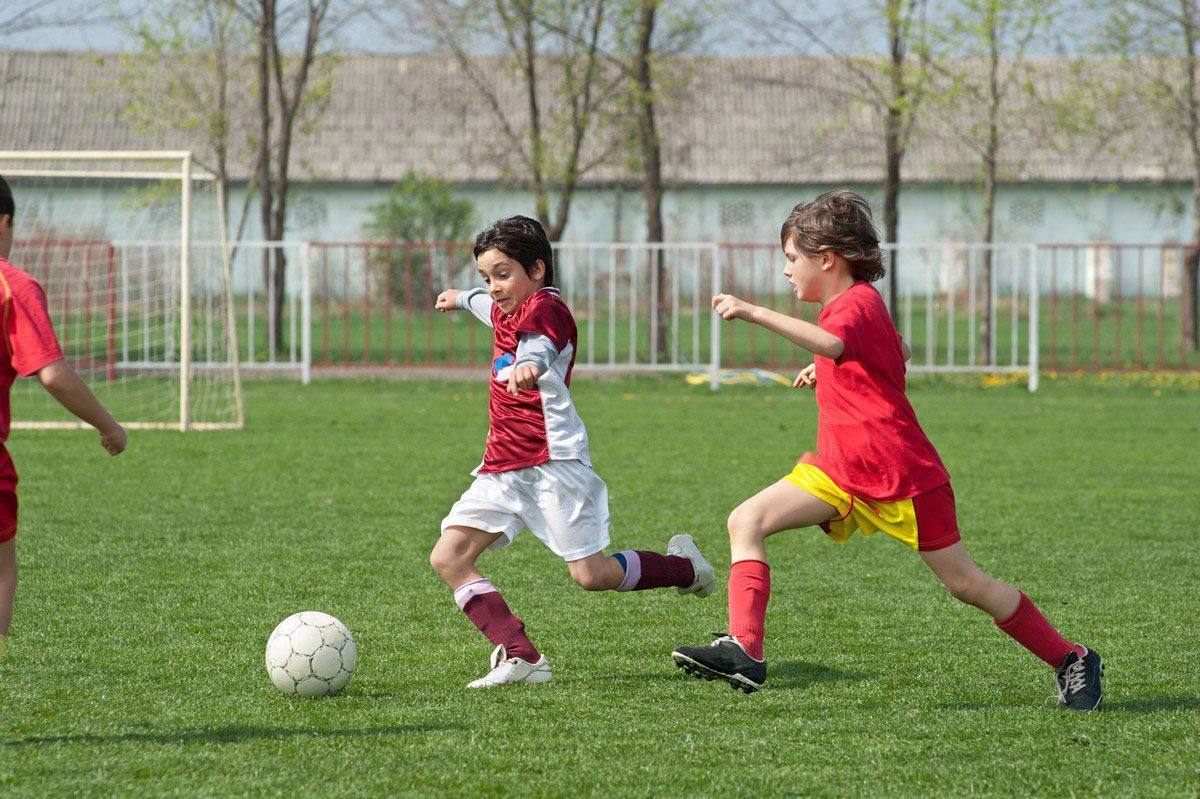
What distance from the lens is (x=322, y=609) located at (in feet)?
17.3

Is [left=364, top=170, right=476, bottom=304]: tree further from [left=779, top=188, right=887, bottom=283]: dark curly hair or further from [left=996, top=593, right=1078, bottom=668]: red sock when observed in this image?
[left=996, top=593, right=1078, bottom=668]: red sock

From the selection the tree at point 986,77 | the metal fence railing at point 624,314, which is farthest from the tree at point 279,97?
the tree at point 986,77

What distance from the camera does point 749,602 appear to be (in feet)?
13.0

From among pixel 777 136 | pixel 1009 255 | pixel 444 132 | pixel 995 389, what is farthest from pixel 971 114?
pixel 444 132

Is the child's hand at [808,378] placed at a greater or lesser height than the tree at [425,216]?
lesser

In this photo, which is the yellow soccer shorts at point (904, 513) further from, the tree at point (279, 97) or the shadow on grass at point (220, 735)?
the tree at point (279, 97)

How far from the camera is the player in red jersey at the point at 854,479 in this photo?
3.83 meters

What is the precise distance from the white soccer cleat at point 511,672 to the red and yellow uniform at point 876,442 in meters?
0.96

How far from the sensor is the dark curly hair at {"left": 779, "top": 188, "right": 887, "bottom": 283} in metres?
3.96

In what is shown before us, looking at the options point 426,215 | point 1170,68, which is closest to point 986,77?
point 1170,68

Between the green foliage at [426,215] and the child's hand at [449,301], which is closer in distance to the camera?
the child's hand at [449,301]

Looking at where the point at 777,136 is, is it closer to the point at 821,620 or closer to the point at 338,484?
the point at 338,484

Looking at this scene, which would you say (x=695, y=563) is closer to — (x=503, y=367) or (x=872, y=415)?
(x=503, y=367)

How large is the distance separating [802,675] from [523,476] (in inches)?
39.6
